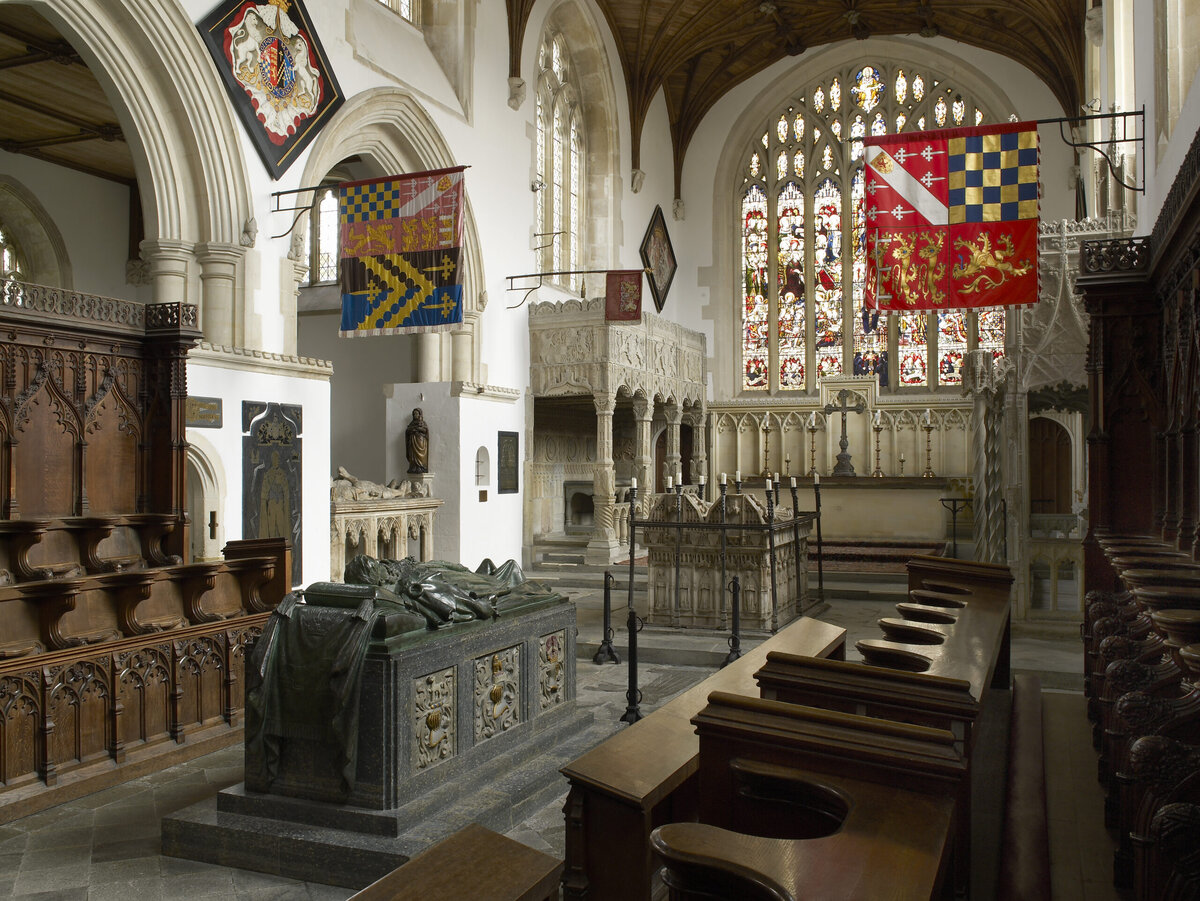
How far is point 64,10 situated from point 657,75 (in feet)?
39.4

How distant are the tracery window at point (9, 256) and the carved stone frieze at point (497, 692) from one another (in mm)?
12765

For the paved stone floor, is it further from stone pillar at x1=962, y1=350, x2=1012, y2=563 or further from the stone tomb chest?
stone pillar at x1=962, y1=350, x2=1012, y2=563

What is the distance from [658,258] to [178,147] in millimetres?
11267

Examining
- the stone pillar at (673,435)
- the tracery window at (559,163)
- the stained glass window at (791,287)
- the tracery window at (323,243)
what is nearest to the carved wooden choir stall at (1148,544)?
the tracery window at (559,163)

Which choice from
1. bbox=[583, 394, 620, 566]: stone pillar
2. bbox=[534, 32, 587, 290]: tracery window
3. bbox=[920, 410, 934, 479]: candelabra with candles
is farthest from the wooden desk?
bbox=[920, 410, 934, 479]: candelabra with candles

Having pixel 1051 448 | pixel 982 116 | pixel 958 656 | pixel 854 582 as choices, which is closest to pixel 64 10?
pixel 958 656

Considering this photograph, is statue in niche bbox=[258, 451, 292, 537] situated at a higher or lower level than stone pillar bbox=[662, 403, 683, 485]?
lower

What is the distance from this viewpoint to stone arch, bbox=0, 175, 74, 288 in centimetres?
1423

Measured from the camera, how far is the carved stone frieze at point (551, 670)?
5.08 metres

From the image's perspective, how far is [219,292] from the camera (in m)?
9.00

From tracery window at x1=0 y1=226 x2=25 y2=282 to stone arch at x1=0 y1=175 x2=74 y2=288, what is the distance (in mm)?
78

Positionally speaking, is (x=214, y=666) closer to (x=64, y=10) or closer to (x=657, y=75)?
(x=64, y=10)

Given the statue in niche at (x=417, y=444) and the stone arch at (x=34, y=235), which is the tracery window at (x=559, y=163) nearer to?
the statue in niche at (x=417, y=444)

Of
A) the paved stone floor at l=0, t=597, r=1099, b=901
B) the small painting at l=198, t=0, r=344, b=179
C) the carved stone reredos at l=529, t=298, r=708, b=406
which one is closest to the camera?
the paved stone floor at l=0, t=597, r=1099, b=901
